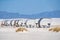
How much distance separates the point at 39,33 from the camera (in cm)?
294

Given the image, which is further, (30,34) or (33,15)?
(33,15)

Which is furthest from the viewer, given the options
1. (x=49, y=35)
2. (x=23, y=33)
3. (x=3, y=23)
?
(x=3, y=23)

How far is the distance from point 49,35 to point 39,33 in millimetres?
188

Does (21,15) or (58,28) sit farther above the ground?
(21,15)

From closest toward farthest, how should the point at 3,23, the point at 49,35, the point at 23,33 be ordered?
the point at 49,35 → the point at 23,33 → the point at 3,23

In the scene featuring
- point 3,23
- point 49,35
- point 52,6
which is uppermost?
point 52,6

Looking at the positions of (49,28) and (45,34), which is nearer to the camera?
(45,34)

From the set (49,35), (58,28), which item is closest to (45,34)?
(49,35)

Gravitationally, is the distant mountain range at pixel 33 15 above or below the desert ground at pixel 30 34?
above

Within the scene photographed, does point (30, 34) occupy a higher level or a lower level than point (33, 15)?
lower

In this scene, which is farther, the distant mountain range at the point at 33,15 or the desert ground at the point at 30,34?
the distant mountain range at the point at 33,15

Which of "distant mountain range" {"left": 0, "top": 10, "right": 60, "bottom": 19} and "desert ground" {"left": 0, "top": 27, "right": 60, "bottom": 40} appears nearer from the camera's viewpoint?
"desert ground" {"left": 0, "top": 27, "right": 60, "bottom": 40}

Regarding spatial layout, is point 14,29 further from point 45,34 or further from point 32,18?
point 45,34

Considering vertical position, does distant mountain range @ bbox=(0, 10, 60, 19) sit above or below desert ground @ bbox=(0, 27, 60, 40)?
above
